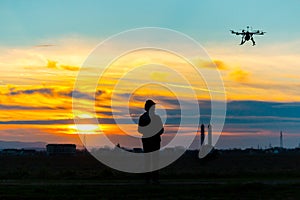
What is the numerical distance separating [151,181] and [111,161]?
15577mm

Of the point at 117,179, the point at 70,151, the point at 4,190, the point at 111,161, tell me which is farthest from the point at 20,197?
the point at 70,151

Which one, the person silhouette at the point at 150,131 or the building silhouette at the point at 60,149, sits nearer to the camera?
the person silhouette at the point at 150,131

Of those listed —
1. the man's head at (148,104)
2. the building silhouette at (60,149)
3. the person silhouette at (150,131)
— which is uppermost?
the building silhouette at (60,149)

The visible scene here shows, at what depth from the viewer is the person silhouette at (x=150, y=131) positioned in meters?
24.2

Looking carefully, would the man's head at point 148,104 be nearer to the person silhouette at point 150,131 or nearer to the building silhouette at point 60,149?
the person silhouette at point 150,131

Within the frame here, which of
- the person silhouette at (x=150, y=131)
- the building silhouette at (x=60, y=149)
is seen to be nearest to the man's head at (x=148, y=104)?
the person silhouette at (x=150, y=131)

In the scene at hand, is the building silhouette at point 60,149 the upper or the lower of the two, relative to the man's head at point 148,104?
upper

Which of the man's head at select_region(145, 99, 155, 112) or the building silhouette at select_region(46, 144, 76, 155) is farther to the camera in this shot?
the building silhouette at select_region(46, 144, 76, 155)

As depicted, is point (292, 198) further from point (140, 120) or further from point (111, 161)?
point (111, 161)

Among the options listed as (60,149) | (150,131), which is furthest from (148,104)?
(60,149)

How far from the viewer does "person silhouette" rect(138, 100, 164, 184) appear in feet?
79.3

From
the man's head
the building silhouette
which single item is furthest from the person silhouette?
the building silhouette

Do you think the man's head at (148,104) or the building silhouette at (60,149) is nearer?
the man's head at (148,104)

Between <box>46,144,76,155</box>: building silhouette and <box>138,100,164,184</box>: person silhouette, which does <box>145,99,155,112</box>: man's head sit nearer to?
<box>138,100,164,184</box>: person silhouette
